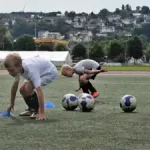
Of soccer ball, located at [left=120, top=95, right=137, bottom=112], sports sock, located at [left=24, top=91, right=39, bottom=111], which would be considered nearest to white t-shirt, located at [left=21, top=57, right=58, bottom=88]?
sports sock, located at [left=24, top=91, right=39, bottom=111]

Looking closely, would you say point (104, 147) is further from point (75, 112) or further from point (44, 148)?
point (75, 112)

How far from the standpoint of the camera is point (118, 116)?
10.4 meters

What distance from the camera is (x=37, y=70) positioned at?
1015cm

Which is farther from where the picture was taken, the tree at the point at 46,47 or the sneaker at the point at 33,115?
the tree at the point at 46,47

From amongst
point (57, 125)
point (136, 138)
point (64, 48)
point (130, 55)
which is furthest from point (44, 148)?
point (64, 48)

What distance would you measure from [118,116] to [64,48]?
408ft

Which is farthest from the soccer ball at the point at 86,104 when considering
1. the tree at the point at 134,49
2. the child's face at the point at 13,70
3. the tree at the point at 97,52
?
the tree at the point at 134,49

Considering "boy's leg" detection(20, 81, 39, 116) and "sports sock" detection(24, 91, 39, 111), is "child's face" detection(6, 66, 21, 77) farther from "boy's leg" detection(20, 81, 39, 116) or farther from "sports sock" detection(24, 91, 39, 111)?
"sports sock" detection(24, 91, 39, 111)

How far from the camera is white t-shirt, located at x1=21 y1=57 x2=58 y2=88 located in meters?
9.97

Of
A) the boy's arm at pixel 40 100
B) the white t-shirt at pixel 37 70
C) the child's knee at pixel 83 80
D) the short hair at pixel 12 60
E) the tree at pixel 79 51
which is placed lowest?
the tree at pixel 79 51

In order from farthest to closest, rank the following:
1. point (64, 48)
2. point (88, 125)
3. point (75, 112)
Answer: point (64, 48) → point (75, 112) → point (88, 125)

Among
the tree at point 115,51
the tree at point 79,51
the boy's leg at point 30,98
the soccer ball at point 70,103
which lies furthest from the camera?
the tree at point 115,51

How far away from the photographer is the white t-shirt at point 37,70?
9.97 metres

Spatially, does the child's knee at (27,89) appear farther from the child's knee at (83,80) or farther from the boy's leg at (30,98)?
the child's knee at (83,80)
